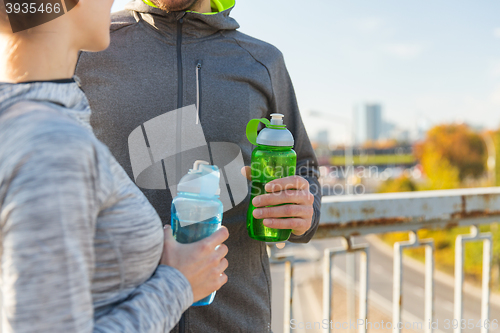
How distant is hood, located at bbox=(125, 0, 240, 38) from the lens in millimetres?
1674

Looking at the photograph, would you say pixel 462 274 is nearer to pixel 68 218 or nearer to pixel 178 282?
pixel 178 282

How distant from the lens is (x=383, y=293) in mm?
29750

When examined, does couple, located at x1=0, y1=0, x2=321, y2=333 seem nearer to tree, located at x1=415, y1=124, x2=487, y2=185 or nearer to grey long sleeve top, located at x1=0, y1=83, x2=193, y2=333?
grey long sleeve top, located at x1=0, y1=83, x2=193, y2=333

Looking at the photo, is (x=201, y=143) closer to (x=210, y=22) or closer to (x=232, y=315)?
(x=210, y=22)

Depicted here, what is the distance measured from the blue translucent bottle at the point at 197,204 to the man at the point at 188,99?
0.32 m

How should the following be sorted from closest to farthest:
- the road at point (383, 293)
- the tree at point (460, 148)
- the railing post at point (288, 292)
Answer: the railing post at point (288, 292) → the road at point (383, 293) → the tree at point (460, 148)

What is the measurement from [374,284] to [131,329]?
Answer: 33.9 meters

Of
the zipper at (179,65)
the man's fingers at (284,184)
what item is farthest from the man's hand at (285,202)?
the zipper at (179,65)

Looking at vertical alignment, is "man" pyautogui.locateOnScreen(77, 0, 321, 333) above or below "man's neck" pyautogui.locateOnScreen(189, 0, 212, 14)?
below

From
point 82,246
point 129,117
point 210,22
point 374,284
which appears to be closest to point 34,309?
point 82,246

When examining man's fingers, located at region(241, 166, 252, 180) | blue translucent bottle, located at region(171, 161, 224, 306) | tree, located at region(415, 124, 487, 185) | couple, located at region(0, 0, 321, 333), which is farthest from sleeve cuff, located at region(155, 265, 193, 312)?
tree, located at region(415, 124, 487, 185)

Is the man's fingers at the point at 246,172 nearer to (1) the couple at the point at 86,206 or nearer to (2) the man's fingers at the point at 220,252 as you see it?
(1) the couple at the point at 86,206

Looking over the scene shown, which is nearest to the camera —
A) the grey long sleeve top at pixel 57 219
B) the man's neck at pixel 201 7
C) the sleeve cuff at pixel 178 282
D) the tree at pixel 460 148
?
the grey long sleeve top at pixel 57 219

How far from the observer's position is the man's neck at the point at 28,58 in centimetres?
81
